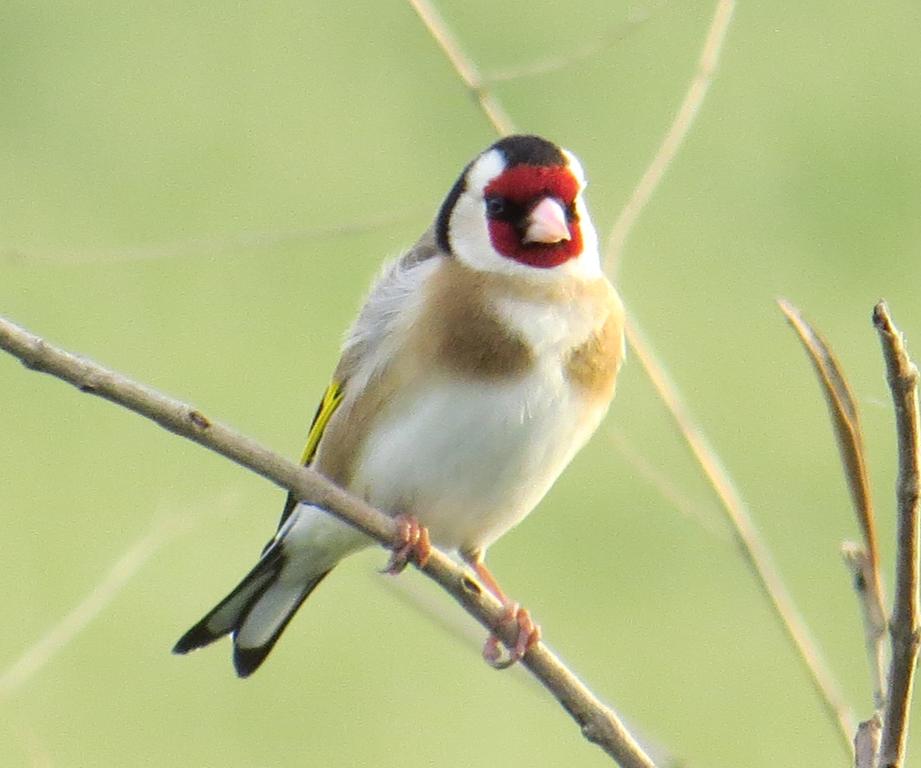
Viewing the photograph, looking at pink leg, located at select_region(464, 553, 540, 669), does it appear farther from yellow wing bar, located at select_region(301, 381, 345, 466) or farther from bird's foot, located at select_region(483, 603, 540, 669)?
yellow wing bar, located at select_region(301, 381, 345, 466)

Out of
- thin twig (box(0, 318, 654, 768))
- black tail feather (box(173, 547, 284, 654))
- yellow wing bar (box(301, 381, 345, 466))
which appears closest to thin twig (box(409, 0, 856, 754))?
thin twig (box(0, 318, 654, 768))

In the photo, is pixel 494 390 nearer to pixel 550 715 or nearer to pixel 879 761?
pixel 879 761

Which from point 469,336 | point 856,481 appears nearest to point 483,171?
point 469,336

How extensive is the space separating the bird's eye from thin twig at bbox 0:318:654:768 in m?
0.72

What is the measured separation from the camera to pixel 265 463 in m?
1.74

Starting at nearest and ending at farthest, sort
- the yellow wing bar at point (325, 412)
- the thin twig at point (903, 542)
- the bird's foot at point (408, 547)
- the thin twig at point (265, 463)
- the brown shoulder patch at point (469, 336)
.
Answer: the thin twig at point (903, 542) < the thin twig at point (265, 463) < the bird's foot at point (408, 547) < the brown shoulder patch at point (469, 336) < the yellow wing bar at point (325, 412)

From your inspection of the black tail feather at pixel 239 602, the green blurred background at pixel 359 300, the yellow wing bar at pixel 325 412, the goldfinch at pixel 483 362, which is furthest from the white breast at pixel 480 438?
the green blurred background at pixel 359 300

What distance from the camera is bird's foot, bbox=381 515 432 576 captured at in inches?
87.0

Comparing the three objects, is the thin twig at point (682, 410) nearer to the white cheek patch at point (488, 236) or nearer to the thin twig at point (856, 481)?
the white cheek patch at point (488, 236)

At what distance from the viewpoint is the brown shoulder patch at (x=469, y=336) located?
2443 mm

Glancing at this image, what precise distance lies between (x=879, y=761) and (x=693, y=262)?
410 centimetres

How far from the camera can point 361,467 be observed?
260cm

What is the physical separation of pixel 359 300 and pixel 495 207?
212 cm

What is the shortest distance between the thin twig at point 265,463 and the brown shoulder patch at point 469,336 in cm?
53
